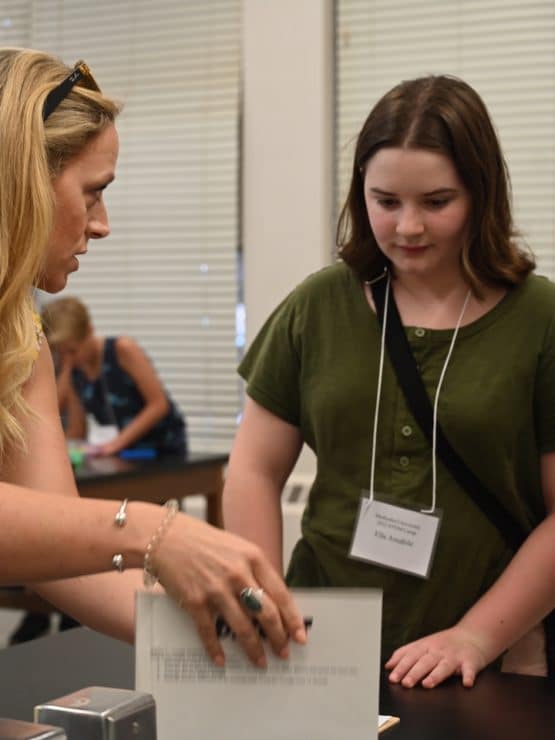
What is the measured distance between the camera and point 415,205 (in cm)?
183

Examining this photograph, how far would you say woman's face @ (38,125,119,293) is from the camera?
1468mm

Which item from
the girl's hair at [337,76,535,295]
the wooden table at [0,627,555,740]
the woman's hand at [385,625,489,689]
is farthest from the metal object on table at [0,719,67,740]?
the girl's hair at [337,76,535,295]

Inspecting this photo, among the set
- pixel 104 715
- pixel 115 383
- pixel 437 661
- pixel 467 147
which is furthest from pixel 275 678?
pixel 115 383

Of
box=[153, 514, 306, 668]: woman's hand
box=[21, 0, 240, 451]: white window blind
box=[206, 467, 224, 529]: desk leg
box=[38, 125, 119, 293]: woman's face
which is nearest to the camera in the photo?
box=[153, 514, 306, 668]: woman's hand

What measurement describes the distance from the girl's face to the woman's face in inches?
19.9

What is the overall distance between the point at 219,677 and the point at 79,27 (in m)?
5.06

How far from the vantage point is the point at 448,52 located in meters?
4.25

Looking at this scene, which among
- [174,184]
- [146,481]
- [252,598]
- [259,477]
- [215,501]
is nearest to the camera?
[252,598]

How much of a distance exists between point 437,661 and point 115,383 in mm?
3841

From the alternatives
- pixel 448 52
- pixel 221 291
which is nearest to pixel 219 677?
pixel 448 52

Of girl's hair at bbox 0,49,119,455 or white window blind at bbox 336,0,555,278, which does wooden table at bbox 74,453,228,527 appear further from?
girl's hair at bbox 0,49,119,455

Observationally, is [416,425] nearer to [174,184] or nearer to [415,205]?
[415,205]

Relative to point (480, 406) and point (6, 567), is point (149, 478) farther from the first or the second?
point (6, 567)

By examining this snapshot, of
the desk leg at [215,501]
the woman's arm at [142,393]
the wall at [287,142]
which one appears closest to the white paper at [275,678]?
the wall at [287,142]
